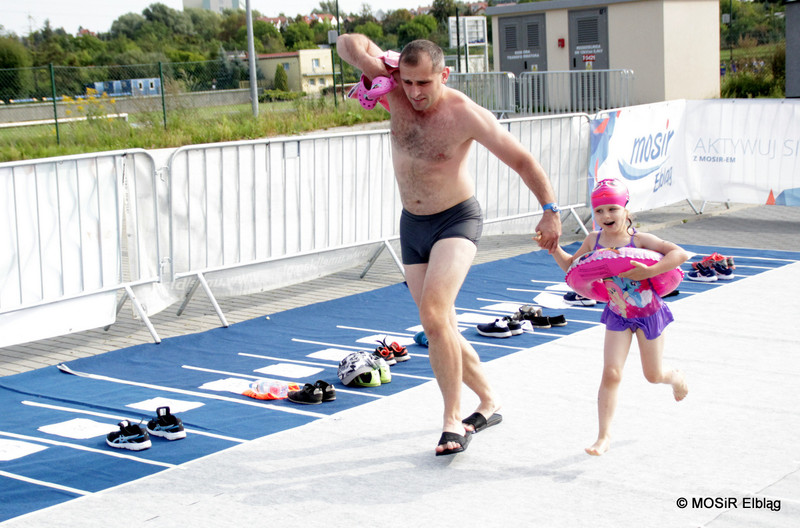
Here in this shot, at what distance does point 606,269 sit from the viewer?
5.05m

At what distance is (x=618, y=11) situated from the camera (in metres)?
26.3

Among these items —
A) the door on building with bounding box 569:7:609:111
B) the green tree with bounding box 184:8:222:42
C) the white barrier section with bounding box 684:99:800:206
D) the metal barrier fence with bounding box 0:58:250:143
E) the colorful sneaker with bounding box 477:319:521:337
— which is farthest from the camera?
the green tree with bounding box 184:8:222:42

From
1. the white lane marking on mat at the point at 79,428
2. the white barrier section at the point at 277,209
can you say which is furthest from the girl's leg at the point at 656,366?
the white barrier section at the point at 277,209

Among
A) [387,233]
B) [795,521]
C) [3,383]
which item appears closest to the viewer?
[795,521]

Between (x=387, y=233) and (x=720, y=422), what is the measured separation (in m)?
5.67

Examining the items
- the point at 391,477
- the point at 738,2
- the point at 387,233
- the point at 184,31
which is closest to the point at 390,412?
the point at 391,477

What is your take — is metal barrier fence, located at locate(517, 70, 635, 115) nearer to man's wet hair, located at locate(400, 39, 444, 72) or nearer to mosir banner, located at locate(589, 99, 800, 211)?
mosir banner, located at locate(589, 99, 800, 211)

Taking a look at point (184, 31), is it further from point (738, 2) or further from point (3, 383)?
point (3, 383)

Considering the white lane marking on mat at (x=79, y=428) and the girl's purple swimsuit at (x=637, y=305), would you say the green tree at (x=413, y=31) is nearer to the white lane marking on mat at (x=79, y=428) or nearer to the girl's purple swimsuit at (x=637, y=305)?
the white lane marking on mat at (x=79, y=428)

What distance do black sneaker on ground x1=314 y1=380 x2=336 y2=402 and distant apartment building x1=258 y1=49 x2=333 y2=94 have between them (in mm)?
52924

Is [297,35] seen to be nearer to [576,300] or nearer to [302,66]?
[302,66]

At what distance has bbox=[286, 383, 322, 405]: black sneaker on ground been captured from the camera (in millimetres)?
6422

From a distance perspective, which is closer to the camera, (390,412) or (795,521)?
(795,521)

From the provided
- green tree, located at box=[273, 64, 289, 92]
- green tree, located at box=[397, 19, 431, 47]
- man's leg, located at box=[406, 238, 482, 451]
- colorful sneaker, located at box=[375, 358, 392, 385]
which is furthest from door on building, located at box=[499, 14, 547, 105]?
green tree, located at box=[397, 19, 431, 47]
